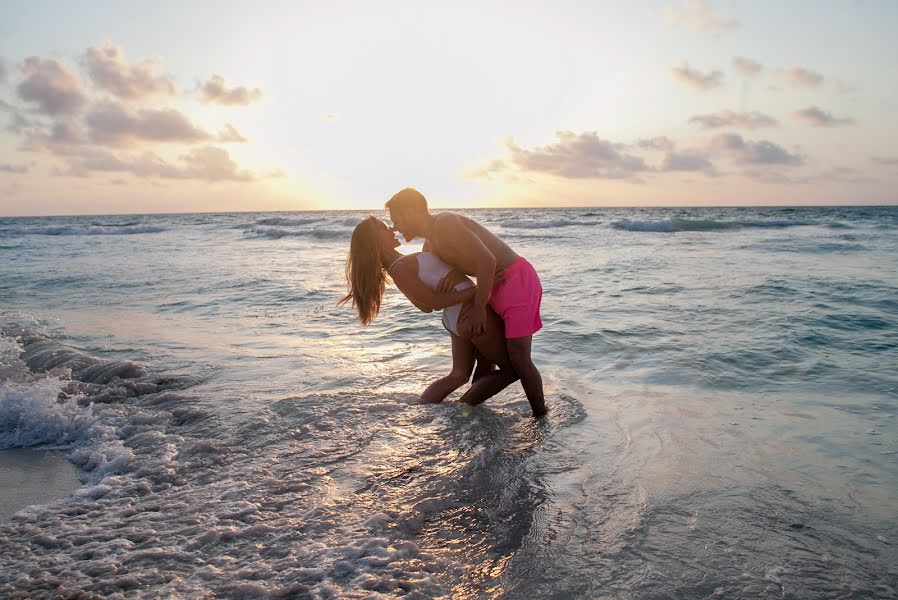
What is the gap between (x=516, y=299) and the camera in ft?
14.0

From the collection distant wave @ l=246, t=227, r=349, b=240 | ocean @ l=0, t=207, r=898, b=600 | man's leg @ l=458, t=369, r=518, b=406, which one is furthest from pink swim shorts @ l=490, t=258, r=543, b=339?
distant wave @ l=246, t=227, r=349, b=240

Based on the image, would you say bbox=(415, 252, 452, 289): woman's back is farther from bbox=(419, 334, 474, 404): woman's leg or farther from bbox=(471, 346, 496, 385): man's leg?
bbox=(471, 346, 496, 385): man's leg

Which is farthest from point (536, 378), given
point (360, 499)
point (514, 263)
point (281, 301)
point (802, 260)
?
point (802, 260)

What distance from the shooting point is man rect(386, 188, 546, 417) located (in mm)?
3875

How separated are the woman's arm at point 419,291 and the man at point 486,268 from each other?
0.15 m

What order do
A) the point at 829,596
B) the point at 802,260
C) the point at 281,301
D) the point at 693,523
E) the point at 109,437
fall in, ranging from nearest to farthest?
the point at 829,596 → the point at 693,523 → the point at 109,437 → the point at 281,301 → the point at 802,260

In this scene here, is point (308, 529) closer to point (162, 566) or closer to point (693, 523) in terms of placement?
point (162, 566)

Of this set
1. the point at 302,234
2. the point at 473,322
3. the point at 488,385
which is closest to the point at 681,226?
the point at 302,234

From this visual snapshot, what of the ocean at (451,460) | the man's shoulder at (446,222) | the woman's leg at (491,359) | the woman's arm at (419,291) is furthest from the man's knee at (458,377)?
the man's shoulder at (446,222)

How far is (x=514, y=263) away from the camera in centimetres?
432

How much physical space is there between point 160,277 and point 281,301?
532cm

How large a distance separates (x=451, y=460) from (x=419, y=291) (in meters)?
1.19

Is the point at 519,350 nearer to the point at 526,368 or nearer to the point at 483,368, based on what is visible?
the point at 526,368

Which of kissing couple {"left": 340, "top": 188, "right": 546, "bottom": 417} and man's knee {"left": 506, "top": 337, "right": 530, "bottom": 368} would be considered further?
man's knee {"left": 506, "top": 337, "right": 530, "bottom": 368}
